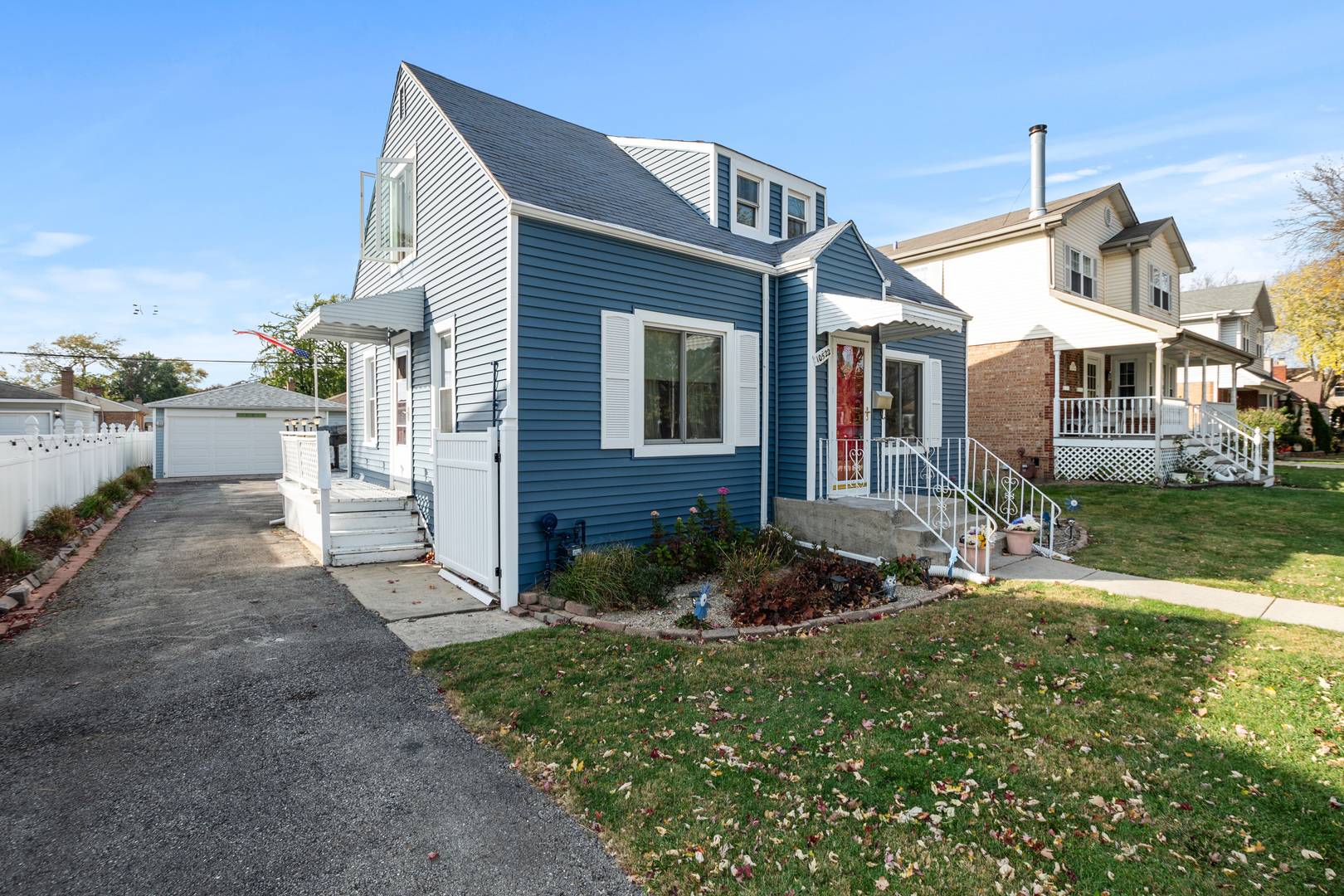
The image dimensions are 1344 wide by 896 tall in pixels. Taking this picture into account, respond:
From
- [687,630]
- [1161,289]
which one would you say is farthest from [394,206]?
[1161,289]

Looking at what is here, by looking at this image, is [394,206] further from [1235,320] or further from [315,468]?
[1235,320]

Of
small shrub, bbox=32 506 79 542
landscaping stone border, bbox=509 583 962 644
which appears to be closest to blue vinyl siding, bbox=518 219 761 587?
landscaping stone border, bbox=509 583 962 644

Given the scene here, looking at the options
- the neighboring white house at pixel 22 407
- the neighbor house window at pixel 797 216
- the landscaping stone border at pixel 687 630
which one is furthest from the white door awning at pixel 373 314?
the neighboring white house at pixel 22 407

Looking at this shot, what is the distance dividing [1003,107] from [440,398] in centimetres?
1538

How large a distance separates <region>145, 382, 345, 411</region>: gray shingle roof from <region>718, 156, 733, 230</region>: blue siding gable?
715 inches

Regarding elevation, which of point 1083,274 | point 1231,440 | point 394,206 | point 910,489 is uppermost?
point 1083,274

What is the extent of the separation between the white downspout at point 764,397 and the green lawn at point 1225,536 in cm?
402

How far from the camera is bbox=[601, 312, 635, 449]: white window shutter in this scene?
6930mm

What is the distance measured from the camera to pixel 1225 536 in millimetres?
8867

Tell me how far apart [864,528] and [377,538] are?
6391mm

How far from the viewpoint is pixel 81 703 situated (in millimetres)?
3873

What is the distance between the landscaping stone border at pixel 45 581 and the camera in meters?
5.48

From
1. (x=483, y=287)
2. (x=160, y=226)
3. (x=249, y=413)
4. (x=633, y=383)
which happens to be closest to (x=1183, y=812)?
(x=633, y=383)

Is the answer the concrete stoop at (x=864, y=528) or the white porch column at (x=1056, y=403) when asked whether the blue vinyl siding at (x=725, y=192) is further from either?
the white porch column at (x=1056, y=403)
